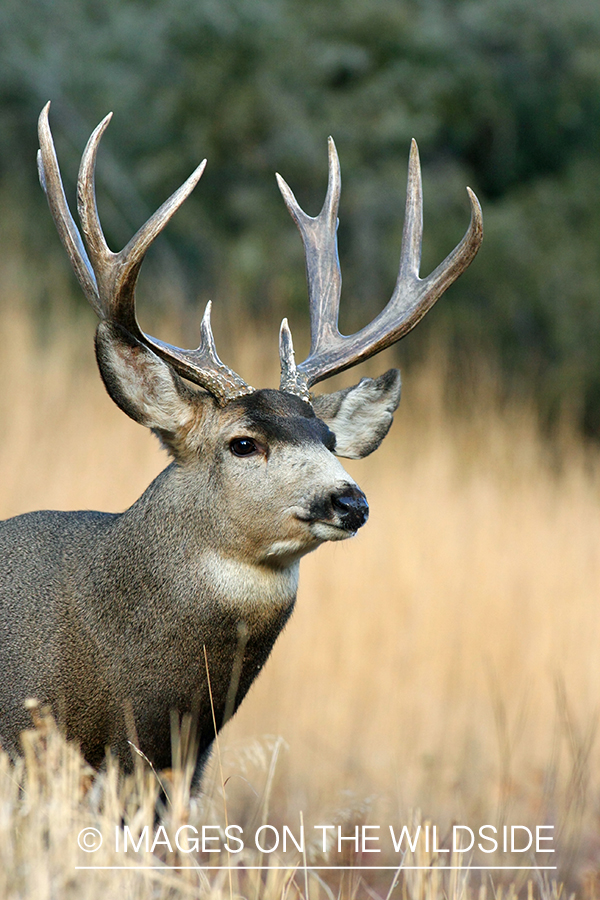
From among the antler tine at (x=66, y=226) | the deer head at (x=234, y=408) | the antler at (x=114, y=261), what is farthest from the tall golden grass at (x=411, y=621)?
the antler tine at (x=66, y=226)

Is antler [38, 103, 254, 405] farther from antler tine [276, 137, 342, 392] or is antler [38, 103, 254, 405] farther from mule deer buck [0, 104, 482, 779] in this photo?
antler tine [276, 137, 342, 392]

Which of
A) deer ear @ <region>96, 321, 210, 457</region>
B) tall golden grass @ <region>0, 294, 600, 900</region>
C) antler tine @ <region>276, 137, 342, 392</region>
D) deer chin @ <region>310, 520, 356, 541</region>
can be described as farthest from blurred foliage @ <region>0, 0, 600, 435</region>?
deer chin @ <region>310, 520, 356, 541</region>

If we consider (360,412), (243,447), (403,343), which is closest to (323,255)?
(360,412)

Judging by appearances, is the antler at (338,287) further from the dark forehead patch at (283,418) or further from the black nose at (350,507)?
the black nose at (350,507)

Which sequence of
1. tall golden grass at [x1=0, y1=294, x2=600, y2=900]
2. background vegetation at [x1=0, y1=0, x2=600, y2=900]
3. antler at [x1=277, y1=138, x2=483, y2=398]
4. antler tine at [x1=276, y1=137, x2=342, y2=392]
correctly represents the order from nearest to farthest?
antler at [x1=277, y1=138, x2=483, y2=398]
antler tine at [x1=276, y1=137, x2=342, y2=392]
tall golden grass at [x1=0, y1=294, x2=600, y2=900]
background vegetation at [x1=0, y1=0, x2=600, y2=900]

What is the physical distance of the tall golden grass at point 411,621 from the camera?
19.3 ft

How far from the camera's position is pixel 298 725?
6.23m

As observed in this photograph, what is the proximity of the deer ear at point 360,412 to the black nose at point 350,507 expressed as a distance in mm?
702

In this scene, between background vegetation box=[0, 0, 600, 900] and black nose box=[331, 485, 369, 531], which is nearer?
black nose box=[331, 485, 369, 531]

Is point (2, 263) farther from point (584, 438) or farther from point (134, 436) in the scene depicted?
point (584, 438)

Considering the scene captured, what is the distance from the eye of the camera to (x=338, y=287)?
4.12m

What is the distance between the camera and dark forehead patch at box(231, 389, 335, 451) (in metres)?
3.27

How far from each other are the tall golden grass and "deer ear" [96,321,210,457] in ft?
6.82

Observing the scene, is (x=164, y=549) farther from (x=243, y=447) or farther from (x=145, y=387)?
(x=145, y=387)
